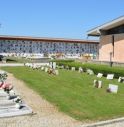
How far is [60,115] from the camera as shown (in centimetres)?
1228

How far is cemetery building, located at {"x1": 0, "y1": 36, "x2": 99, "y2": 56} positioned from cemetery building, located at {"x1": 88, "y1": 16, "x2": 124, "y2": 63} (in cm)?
1495

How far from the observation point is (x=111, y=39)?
121 ft

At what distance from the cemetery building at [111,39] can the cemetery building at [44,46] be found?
14.9 m

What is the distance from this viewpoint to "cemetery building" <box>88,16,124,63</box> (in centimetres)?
3444

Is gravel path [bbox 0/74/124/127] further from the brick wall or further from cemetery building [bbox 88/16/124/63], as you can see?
the brick wall

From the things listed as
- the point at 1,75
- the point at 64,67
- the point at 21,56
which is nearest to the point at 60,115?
A: the point at 1,75

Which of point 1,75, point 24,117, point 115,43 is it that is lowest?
point 24,117

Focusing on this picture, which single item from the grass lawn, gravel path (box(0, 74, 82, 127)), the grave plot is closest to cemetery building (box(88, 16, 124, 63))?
the grass lawn

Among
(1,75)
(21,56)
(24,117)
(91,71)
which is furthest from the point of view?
(21,56)

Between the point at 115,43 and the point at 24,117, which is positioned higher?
the point at 115,43

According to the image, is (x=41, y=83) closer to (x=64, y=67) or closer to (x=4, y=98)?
(x=4, y=98)

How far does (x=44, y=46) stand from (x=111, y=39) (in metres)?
18.0

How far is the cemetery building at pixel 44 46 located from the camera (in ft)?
166

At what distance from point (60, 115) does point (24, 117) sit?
127 centimetres
